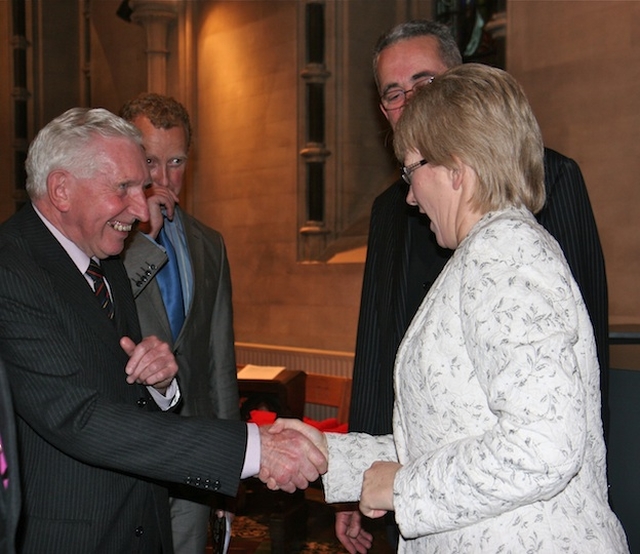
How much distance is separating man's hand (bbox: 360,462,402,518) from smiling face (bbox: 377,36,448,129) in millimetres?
1187

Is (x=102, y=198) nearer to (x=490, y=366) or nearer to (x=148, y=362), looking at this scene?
(x=148, y=362)

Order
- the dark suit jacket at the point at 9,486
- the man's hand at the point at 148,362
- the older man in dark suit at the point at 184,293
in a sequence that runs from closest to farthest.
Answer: the dark suit jacket at the point at 9,486 < the man's hand at the point at 148,362 < the older man in dark suit at the point at 184,293

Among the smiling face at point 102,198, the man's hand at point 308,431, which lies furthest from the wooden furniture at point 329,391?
the smiling face at point 102,198

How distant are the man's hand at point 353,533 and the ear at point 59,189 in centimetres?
121

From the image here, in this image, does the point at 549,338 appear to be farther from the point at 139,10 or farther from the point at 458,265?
the point at 139,10

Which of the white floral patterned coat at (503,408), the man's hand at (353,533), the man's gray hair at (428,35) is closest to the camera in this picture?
the white floral patterned coat at (503,408)

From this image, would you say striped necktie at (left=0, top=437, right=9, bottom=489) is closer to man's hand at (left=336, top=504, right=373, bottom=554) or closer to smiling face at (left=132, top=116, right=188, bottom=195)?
man's hand at (left=336, top=504, right=373, bottom=554)

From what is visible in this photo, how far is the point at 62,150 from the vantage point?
2.14 meters

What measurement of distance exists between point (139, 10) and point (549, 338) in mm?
9110

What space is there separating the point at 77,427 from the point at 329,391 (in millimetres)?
4624

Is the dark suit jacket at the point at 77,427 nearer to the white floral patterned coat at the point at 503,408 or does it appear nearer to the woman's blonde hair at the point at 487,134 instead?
the white floral patterned coat at the point at 503,408

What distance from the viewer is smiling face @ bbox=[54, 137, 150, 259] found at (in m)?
2.14

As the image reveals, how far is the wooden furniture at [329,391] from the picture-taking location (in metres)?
6.19

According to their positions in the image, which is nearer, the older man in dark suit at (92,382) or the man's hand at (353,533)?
the older man in dark suit at (92,382)
